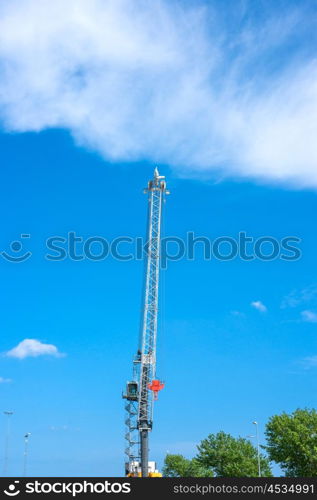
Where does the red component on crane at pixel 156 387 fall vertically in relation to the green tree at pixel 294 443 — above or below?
above

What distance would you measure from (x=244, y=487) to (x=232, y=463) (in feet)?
293

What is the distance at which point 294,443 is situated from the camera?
105 metres

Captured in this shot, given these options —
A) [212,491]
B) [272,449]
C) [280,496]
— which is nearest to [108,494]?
[212,491]

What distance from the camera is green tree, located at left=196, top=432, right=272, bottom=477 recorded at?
131 meters

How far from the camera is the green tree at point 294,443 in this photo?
338 feet

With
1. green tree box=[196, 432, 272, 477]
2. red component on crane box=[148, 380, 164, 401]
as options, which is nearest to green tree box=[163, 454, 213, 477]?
green tree box=[196, 432, 272, 477]

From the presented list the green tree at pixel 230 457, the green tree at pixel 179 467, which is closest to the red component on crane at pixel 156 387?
the green tree at pixel 230 457

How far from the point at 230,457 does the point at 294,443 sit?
31.3 metres

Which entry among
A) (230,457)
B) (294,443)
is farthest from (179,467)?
(294,443)

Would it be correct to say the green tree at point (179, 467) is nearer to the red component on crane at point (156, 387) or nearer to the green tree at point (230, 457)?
the green tree at point (230, 457)

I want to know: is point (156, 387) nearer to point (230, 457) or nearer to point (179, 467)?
point (230, 457)

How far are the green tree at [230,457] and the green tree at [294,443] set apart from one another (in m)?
25.2

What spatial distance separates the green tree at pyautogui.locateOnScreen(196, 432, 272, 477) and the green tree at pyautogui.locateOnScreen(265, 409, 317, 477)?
82.7 feet

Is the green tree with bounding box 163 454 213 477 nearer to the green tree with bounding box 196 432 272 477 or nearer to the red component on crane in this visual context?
the green tree with bounding box 196 432 272 477
